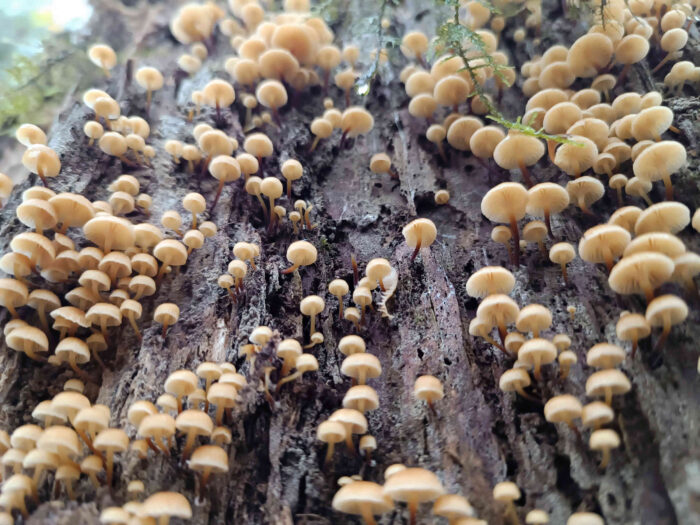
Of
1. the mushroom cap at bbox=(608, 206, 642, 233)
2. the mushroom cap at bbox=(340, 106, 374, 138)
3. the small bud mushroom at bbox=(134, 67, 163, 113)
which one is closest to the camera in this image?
the mushroom cap at bbox=(608, 206, 642, 233)

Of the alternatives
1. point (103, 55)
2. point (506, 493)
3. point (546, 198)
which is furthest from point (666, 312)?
point (103, 55)

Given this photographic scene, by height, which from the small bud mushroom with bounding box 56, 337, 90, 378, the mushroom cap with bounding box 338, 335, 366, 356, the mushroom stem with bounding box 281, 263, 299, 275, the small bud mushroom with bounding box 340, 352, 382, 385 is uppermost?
the mushroom stem with bounding box 281, 263, 299, 275

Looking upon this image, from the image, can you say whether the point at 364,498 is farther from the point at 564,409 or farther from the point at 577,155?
the point at 577,155

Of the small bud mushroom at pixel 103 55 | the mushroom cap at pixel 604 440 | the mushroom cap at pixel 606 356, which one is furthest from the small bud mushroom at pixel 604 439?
the small bud mushroom at pixel 103 55

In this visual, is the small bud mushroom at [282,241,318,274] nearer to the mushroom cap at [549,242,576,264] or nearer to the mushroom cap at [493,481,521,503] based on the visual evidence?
the mushroom cap at [549,242,576,264]

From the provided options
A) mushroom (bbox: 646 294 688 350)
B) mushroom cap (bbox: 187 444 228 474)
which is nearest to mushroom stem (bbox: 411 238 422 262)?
mushroom (bbox: 646 294 688 350)

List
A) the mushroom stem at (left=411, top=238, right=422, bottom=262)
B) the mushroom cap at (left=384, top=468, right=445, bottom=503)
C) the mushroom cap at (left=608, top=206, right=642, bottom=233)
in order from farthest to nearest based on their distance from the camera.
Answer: the mushroom stem at (left=411, top=238, right=422, bottom=262)
the mushroom cap at (left=608, top=206, right=642, bottom=233)
the mushroom cap at (left=384, top=468, right=445, bottom=503)

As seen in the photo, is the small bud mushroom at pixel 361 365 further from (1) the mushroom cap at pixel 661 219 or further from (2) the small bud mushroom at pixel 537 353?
(1) the mushroom cap at pixel 661 219

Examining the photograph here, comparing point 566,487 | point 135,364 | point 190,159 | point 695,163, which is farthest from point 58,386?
point 695,163
